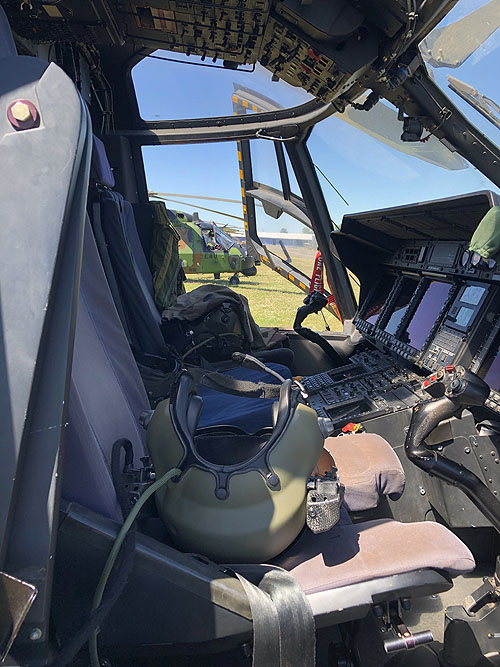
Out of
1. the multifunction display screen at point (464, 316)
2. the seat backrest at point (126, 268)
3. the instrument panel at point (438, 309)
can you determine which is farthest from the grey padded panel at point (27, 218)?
the multifunction display screen at point (464, 316)

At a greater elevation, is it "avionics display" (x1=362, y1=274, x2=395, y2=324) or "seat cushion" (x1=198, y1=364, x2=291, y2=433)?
"avionics display" (x1=362, y1=274, x2=395, y2=324)

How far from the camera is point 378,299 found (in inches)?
121

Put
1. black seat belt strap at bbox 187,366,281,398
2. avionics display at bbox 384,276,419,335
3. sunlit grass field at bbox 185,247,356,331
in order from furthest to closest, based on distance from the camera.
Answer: sunlit grass field at bbox 185,247,356,331, avionics display at bbox 384,276,419,335, black seat belt strap at bbox 187,366,281,398

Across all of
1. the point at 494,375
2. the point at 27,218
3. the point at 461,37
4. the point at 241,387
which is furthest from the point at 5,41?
the point at 461,37

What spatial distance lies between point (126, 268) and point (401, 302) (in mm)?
1736

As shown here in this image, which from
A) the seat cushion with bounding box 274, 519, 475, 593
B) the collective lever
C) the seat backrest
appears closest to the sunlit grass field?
the seat backrest

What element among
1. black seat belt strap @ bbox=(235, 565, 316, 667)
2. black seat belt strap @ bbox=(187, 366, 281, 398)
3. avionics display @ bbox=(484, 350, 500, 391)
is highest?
avionics display @ bbox=(484, 350, 500, 391)

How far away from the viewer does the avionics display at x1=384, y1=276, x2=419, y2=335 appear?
2637 millimetres

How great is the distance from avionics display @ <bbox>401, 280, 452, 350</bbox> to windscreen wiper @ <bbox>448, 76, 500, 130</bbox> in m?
0.95

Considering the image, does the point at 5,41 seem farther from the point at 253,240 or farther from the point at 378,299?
the point at 253,240

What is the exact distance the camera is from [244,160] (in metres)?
4.55

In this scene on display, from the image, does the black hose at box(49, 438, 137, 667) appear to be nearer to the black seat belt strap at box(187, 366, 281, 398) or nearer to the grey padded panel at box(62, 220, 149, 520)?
the grey padded panel at box(62, 220, 149, 520)

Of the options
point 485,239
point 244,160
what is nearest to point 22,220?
point 485,239

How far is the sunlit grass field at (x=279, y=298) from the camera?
5.12 meters
